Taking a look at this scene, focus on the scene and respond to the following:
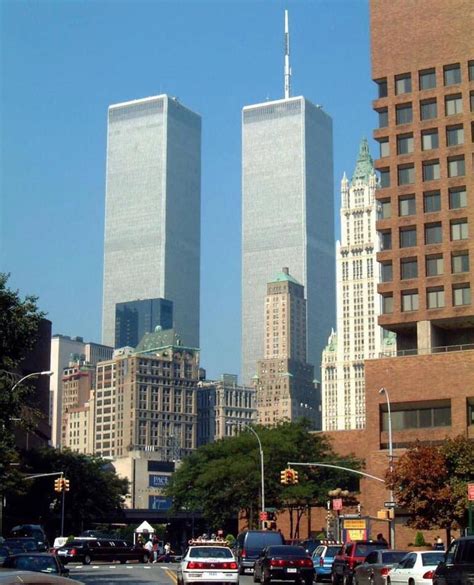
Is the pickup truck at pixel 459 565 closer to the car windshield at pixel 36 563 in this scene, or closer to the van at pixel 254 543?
the car windshield at pixel 36 563

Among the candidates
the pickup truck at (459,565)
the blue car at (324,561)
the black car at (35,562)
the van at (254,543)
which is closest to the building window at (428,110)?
the van at (254,543)

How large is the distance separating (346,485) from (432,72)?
39405 mm

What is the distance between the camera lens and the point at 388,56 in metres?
93.5

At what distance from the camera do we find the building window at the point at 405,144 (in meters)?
91.1

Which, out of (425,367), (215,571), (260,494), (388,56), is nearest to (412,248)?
(425,367)

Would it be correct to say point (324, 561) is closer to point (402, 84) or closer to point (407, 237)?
point (407, 237)

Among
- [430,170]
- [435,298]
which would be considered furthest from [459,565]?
[430,170]

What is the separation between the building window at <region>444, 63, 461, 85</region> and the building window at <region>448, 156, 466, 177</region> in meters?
6.36

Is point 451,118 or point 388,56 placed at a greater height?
point 388,56

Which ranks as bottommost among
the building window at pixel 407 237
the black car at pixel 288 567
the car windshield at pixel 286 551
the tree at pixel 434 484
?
the black car at pixel 288 567

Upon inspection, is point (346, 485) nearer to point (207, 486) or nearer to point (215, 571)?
point (207, 486)

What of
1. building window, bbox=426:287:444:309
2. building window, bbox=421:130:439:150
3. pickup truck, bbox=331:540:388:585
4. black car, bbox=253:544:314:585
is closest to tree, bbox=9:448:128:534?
building window, bbox=426:287:444:309

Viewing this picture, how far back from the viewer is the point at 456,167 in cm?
8900

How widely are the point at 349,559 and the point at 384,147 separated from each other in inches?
2217
